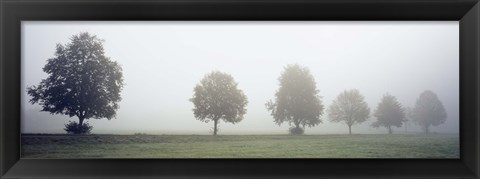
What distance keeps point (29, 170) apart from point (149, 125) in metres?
0.65

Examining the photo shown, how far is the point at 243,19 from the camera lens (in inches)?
86.9

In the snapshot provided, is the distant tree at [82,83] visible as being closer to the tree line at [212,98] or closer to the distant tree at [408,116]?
the tree line at [212,98]

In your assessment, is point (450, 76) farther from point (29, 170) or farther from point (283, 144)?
point (29, 170)

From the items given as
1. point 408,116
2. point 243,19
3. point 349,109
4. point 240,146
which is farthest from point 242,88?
point 408,116

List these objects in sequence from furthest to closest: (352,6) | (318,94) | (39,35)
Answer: (318,94)
(39,35)
(352,6)

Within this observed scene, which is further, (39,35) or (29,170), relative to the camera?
(39,35)

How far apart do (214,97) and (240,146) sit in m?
0.35

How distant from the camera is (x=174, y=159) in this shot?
224 centimetres

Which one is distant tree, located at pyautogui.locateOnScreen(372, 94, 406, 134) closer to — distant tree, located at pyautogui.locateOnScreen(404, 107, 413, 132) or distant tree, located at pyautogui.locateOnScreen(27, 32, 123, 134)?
distant tree, located at pyautogui.locateOnScreen(404, 107, 413, 132)

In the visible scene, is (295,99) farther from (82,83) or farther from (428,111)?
(82,83)

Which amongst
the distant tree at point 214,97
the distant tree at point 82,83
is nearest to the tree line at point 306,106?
the distant tree at point 214,97

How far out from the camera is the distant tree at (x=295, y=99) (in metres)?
2.46

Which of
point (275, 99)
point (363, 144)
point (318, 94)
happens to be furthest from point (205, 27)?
point (363, 144)

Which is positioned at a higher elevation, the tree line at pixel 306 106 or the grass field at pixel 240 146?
the tree line at pixel 306 106
